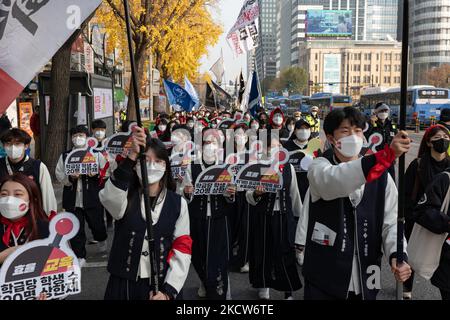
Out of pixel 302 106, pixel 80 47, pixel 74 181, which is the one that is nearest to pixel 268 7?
pixel 302 106

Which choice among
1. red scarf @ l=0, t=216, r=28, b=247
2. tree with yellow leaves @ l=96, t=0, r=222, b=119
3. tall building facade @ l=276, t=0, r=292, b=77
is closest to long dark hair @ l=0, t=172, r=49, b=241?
red scarf @ l=0, t=216, r=28, b=247

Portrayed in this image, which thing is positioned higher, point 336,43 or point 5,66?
point 336,43

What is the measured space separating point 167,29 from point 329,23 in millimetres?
106804

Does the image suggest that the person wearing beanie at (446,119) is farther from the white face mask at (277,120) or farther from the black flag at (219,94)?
the black flag at (219,94)

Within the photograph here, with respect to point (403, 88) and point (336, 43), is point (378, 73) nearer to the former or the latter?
point (336, 43)

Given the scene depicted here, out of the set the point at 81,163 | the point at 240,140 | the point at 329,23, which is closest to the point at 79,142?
the point at 81,163

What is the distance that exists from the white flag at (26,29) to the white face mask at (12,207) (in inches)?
26.8

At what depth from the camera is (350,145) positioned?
2742mm

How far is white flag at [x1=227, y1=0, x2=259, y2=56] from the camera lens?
610 inches

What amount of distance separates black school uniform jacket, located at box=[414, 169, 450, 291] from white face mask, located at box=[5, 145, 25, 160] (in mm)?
3739

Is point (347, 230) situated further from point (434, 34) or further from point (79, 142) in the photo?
point (434, 34)

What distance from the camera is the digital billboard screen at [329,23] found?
115188 millimetres
